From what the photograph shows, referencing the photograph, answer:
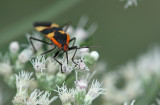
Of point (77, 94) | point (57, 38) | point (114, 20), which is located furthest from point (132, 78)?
point (114, 20)

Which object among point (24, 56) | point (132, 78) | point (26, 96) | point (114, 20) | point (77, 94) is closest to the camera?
point (77, 94)

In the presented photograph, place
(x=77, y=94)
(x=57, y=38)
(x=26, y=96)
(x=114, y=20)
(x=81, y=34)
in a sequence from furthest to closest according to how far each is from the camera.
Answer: (x=114, y=20) → (x=81, y=34) → (x=57, y=38) → (x=26, y=96) → (x=77, y=94)

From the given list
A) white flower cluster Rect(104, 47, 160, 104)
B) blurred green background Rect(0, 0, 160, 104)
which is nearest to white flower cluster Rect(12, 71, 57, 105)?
white flower cluster Rect(104, 47, 160, 104)

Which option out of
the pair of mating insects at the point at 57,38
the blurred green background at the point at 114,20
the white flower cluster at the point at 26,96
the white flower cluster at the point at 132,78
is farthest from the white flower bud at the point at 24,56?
the blurred green background at the point at 114,20

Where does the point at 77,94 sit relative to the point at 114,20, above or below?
below

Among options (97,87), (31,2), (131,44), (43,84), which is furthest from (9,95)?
(131,44)

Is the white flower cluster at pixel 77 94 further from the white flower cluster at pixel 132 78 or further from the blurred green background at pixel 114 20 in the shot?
the blurred green background at pixel 114 20

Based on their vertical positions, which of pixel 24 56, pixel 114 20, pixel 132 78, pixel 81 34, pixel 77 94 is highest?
pixel 114 20

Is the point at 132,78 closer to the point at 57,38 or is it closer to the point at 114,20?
the point at 57,38

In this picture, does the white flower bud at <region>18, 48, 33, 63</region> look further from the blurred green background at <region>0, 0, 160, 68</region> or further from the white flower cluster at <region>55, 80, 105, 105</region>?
the blurred green background at <region>0, 0, 160, 68</region>
